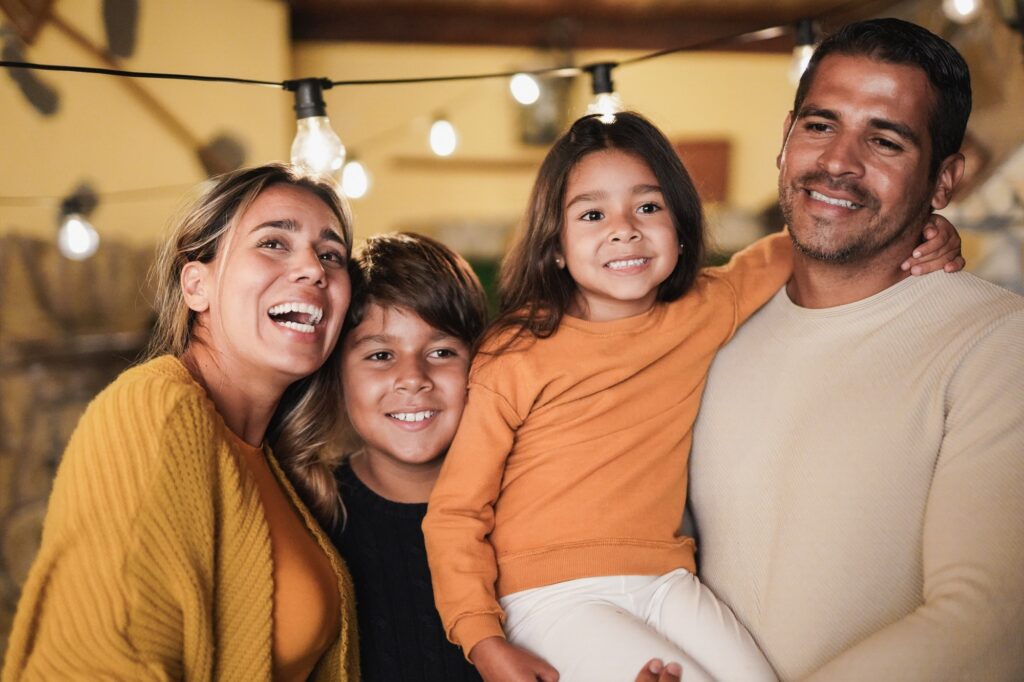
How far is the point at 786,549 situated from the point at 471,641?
23.5 inches

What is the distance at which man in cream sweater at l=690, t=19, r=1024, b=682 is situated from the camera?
140 cm

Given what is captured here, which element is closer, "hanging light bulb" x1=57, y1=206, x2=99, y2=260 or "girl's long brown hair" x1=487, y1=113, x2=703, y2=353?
"girl's long brown hair" x1=487, y1=113, x2=703, y2=353

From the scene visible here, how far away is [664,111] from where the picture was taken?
223 inches

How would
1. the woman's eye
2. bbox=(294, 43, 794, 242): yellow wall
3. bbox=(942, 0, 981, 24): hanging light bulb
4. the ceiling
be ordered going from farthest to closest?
bbox=(294, 43, 794, 242): yellow wall, the ceiling, bbox=(942, 0, 981, 24): hanging light bulb, the woman's eye

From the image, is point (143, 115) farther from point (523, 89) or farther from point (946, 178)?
point (946, 178)

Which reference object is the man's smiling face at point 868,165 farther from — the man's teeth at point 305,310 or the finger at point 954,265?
the man's teeth at point 305,310

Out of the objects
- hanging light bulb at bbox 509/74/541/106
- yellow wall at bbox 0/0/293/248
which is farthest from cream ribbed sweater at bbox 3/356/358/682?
yellow wall at bbox 0/0/293/248

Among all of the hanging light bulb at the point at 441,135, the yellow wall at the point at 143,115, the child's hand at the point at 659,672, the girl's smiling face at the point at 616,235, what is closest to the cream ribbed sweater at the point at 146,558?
the child's hand at the point at 659,672

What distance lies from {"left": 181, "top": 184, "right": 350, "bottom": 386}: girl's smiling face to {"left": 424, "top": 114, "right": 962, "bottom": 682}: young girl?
348mm

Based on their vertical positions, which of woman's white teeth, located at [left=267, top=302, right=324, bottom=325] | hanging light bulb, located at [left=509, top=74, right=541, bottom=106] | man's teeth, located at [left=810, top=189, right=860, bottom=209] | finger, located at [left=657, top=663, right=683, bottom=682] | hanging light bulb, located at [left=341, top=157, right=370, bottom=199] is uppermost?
hanging light bulb, located at [left=509, top=74, right=541, bottom=106]

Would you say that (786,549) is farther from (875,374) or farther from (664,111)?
(664,111)

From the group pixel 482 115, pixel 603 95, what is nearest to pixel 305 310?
pixel 603 95

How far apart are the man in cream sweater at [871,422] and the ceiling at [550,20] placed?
3438 mm

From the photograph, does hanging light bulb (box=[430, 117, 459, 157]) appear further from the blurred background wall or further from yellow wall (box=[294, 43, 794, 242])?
→ yellow wall (box=[294, 43, 794, 242])
